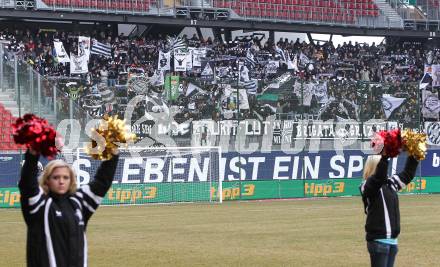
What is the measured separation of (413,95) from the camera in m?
37.6

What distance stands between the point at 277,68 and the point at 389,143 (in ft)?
142

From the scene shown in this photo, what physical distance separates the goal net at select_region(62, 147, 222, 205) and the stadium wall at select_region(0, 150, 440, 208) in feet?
0.10

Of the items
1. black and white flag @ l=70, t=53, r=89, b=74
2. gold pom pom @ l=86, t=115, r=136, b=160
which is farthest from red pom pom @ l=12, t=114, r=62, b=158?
black and white flag @ l=70, t=53, r=89, b=74

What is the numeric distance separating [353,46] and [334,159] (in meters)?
22.7

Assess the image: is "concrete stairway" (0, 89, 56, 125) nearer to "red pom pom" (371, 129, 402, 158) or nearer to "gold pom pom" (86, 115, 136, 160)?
"red pom pom" (371, 129, 402, 158)

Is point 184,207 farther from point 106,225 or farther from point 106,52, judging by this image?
point 106,52

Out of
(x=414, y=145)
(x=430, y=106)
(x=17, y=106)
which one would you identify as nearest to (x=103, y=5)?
(x=430, y=106)

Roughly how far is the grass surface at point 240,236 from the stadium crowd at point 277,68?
5556 millimetres

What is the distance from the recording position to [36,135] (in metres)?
6.74

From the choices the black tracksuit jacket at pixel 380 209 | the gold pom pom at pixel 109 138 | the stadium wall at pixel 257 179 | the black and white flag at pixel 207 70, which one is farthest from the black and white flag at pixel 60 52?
the gold pom pom at pixel 109 138

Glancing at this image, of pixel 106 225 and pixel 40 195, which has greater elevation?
pixel 40 195

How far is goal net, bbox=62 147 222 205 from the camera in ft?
107

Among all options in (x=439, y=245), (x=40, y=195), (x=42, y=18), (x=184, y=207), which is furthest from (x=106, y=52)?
(x=40, y=195)

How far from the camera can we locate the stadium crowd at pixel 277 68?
35500 millimetres
